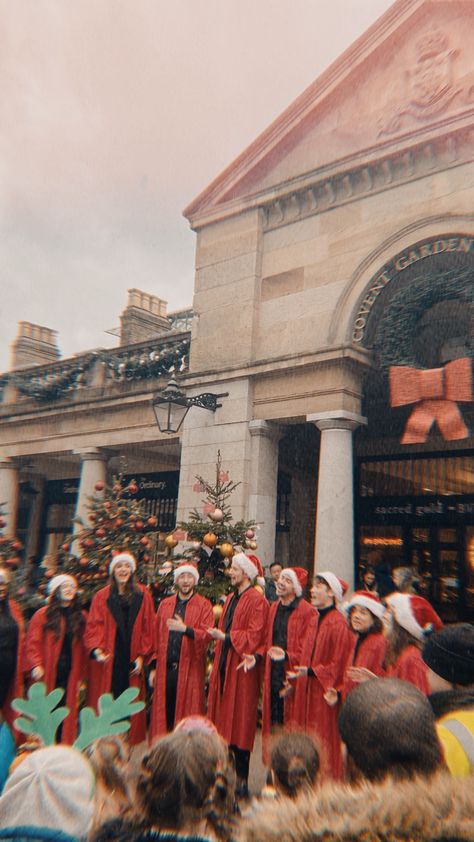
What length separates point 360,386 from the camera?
1023cm

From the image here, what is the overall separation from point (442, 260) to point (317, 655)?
255 inches

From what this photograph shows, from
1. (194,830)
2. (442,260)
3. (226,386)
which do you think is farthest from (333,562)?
(194,830)

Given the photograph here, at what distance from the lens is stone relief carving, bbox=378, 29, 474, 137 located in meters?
9.36

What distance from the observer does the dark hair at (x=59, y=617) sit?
20.4 feet

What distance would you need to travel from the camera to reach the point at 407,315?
30.7ft

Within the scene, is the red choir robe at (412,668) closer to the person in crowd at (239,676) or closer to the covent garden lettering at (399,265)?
the person in crowd at (239,676)

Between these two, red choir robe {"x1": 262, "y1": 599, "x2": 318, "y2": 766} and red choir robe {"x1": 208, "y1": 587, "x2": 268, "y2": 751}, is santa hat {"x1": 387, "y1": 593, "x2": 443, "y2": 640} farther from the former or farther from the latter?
red choir robe {"x1": 208, "y1": 587, "x2": 268, "y2": 751}

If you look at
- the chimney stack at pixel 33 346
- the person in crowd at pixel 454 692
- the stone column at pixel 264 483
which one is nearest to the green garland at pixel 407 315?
the stone column at pixel 264 483

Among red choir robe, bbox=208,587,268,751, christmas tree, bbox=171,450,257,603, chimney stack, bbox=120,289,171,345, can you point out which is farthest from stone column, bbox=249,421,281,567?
chimney stack, bbox=120,289,171,345

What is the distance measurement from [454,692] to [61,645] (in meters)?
4.79

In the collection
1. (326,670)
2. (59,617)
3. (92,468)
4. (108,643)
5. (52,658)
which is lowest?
(52,658)

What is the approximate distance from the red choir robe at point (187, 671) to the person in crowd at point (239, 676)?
21 centimetres

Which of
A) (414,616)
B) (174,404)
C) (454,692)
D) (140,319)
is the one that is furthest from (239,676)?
(140,319)

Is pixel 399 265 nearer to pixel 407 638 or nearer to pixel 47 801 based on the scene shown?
pixel 407 638
